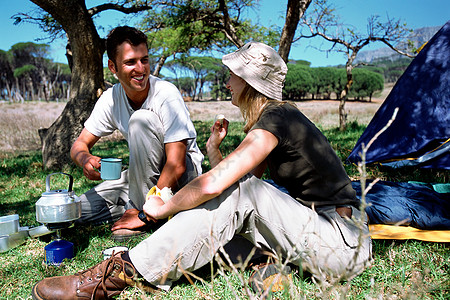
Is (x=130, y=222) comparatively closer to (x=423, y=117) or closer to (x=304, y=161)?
(x=304, y=161)

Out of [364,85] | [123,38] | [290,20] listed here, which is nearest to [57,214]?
[123,38]

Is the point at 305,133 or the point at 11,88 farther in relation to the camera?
the point at 11,88

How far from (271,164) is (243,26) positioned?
35.0ft

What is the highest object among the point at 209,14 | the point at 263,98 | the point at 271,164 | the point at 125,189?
the point at 209,14

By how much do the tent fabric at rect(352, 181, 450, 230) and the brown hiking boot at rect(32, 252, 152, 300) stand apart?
1.63 m

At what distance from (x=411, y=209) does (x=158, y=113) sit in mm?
2050

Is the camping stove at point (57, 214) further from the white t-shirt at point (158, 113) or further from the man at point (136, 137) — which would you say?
the white t-shirt at point (158, 113)

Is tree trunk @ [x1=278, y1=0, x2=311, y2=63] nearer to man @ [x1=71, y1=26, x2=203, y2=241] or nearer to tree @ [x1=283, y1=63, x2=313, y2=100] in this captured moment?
man @ [x1=71, y1=26, x2=203, y2=241]

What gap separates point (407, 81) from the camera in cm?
442

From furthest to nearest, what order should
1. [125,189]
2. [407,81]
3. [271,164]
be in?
[407,81], [125,189], [271,164]

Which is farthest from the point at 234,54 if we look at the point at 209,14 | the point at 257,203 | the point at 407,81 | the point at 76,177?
the point at 209,14

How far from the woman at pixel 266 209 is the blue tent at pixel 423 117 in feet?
8.10

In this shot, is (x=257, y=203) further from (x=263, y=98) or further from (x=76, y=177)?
(x=76, y=177)

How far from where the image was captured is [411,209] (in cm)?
254
